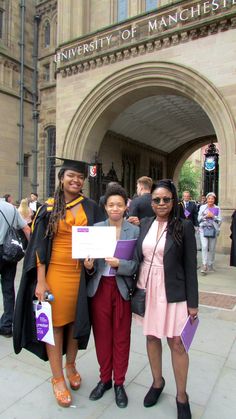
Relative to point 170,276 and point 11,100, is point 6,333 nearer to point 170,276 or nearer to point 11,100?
point 170,276

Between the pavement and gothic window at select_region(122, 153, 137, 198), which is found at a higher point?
gothic window at select_region(122, 153, 137, 198)

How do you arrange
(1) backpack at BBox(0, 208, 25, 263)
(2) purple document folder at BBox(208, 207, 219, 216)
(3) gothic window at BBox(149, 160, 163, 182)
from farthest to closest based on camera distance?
1. (3) gothic window at BBox(149, 160, 163, 182)
2. (2) purple document folder at BBox(208, 207, 219, 216)
3. (1) backpack at BBox(0, 208, 25, 263)

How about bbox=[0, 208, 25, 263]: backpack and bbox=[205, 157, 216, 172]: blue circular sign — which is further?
bbox=[205, 157, 216, 172]: blue circular sign

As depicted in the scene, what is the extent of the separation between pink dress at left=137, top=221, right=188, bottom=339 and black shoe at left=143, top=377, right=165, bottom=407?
1.80ft

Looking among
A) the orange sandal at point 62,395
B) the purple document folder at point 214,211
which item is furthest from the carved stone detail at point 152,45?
the orange sandal at point 62,395

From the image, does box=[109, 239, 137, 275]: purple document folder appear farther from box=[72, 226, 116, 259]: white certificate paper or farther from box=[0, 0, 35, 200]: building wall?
box=[0, 0, 35, 200]: building wall

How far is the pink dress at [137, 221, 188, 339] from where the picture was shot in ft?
8.48

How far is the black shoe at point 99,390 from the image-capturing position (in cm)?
286

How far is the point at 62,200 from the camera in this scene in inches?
111

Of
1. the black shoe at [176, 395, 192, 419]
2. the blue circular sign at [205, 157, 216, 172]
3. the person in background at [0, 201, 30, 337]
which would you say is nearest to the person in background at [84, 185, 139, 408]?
the black shoe at [176, 395, 192, 419]

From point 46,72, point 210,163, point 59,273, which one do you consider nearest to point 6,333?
point 59,273

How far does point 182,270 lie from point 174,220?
0.38 metres

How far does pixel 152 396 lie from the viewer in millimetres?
2816

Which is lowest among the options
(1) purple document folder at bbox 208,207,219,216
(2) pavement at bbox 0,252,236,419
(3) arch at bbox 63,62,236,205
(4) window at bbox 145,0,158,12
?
(2) pavement at bbox 0,252,236,419
